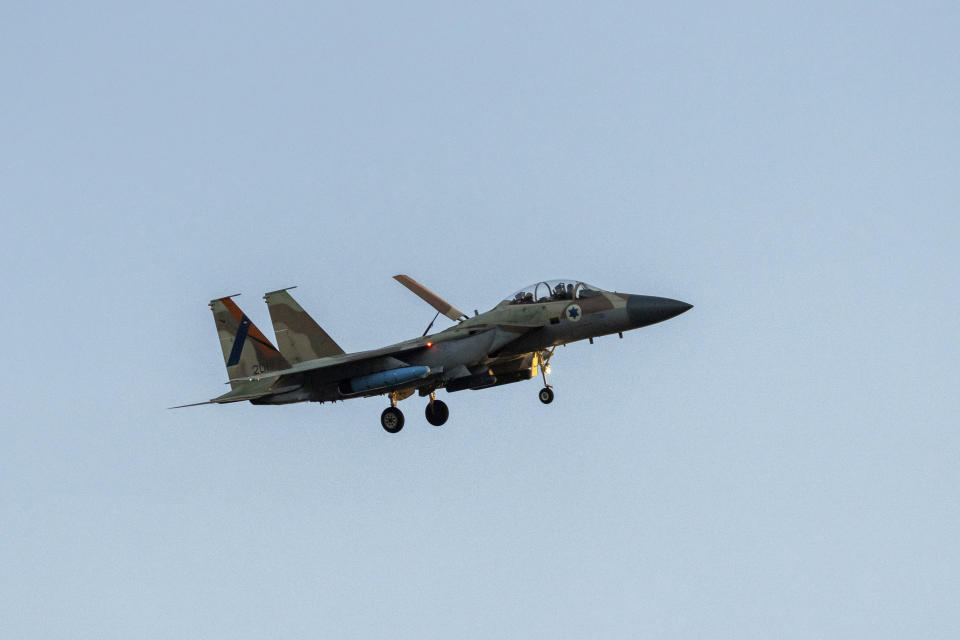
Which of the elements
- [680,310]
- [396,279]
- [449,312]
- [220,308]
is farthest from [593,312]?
[220,308]

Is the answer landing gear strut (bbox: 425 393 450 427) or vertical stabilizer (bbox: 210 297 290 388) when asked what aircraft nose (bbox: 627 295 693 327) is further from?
vertical stabilizer (bbox: 210 297 290 388)

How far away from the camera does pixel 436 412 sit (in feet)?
134

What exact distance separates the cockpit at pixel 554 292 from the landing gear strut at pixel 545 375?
1.75 meters

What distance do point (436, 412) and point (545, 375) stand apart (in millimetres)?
3108

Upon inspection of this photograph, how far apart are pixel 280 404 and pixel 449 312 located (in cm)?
555

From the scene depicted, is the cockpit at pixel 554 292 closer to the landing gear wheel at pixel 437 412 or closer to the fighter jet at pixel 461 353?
the fighter jet at pixel 461 353

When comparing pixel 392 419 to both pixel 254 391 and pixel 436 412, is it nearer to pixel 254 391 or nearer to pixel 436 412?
pixel 436 412

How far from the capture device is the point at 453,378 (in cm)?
3966

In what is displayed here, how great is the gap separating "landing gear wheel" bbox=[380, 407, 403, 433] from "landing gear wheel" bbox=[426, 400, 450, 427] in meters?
0.79

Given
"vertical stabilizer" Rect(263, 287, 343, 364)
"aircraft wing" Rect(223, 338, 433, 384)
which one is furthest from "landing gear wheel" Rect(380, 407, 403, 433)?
"vertical stabilizer" Rect(263, 287, 343, 364)

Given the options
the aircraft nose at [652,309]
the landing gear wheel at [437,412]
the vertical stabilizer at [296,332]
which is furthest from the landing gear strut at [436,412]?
the aircraft nose at [652,309]

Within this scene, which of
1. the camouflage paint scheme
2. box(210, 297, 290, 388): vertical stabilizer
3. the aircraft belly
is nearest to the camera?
the camouflage paint scheme

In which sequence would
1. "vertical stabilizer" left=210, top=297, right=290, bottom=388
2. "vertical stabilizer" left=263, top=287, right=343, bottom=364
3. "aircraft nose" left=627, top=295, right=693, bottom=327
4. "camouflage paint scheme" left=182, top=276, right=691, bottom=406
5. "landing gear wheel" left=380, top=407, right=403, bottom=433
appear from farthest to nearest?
"vertical stabilizer" left=210, top=297, right=290, bottom=388 < "vertical stabilizer" left=263, top=287, right=343, bottom=364 < "landing gear wheel" left=380, top=407, right=403, bottom=433 < "camouflage paint scheme" left=182, top=276, right=691, bottom=406 < "aircraft nose" left=627, top=295, right=693, bottom=327

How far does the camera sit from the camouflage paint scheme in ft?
126
